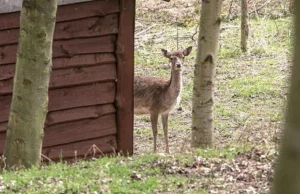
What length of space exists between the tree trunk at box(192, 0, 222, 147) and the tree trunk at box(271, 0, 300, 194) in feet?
26.3

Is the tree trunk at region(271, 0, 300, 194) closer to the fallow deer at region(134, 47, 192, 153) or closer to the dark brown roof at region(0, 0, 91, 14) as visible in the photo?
the dark brown roof at region(0, 0, 91, 14)

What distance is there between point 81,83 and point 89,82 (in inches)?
5.0

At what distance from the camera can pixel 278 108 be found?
1535 cm

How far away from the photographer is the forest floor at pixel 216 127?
677 cm

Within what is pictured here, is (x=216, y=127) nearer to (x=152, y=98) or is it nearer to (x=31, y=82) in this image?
(x=152, y=98)

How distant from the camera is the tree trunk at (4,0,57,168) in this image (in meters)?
7.23

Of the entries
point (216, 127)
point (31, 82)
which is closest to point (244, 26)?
point (216, 127)

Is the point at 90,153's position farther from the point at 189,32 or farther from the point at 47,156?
the point at 189,32

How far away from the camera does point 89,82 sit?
409 inches

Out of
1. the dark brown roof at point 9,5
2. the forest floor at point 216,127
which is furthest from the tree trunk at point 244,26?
the dark brown roof at point 9,5

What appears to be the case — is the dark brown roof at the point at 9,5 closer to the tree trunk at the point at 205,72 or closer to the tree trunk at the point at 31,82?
the tree trunk at the point at 31,82

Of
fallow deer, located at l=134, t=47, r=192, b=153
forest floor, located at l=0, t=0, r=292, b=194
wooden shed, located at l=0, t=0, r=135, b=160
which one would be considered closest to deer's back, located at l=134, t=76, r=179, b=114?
fallow deer, located at l=134, t=47, r=192, b=153

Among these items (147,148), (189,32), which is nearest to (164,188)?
(147,148)

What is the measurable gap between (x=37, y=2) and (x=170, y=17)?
59.7 feet
